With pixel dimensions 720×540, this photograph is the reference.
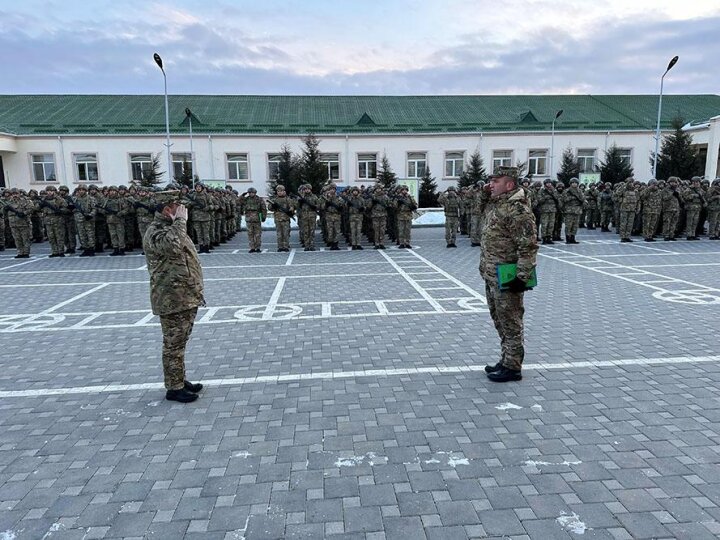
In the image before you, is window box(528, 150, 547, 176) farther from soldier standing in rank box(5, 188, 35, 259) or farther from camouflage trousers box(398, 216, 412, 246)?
soldier standing in rank box(5, 188, 35, 259)

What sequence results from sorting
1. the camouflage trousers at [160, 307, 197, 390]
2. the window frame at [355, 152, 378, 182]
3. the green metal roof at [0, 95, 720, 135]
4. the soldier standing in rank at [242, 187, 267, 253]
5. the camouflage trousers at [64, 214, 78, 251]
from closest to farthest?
the camouflage trousers at [160, 307, 197, 390], the camouflage trousers at [64, 214, 78, 251], the soldier standing in rank at [242, 187, 267, 253], the green metal roof at [0, 95, 720, 135], the window frame at [355, 152, 378, 182]

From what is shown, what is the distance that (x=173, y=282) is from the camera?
440cm

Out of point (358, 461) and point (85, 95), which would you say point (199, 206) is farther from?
point (85, 95)

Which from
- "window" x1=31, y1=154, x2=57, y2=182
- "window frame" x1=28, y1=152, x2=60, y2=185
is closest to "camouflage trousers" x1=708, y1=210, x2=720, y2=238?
"window frame" x1=28, y1=152, x2=60, y2=185

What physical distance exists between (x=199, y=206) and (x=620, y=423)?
13528 mm

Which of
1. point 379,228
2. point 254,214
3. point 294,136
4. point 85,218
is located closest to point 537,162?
point 294,136

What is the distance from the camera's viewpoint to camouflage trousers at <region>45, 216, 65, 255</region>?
47.1 ft

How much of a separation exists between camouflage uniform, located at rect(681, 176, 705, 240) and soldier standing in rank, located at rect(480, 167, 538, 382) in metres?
14.0

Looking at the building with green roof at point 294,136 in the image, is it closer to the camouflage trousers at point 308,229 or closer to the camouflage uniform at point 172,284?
the camouflage trousers at point 308,229

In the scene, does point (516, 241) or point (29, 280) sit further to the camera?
point (29, 280)

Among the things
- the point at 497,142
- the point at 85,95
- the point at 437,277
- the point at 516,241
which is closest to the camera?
the point at 516,241

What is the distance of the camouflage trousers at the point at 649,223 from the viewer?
15859 mm

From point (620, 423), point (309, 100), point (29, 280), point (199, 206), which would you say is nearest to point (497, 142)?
point (309, 100)

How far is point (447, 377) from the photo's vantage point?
496 centimetres
